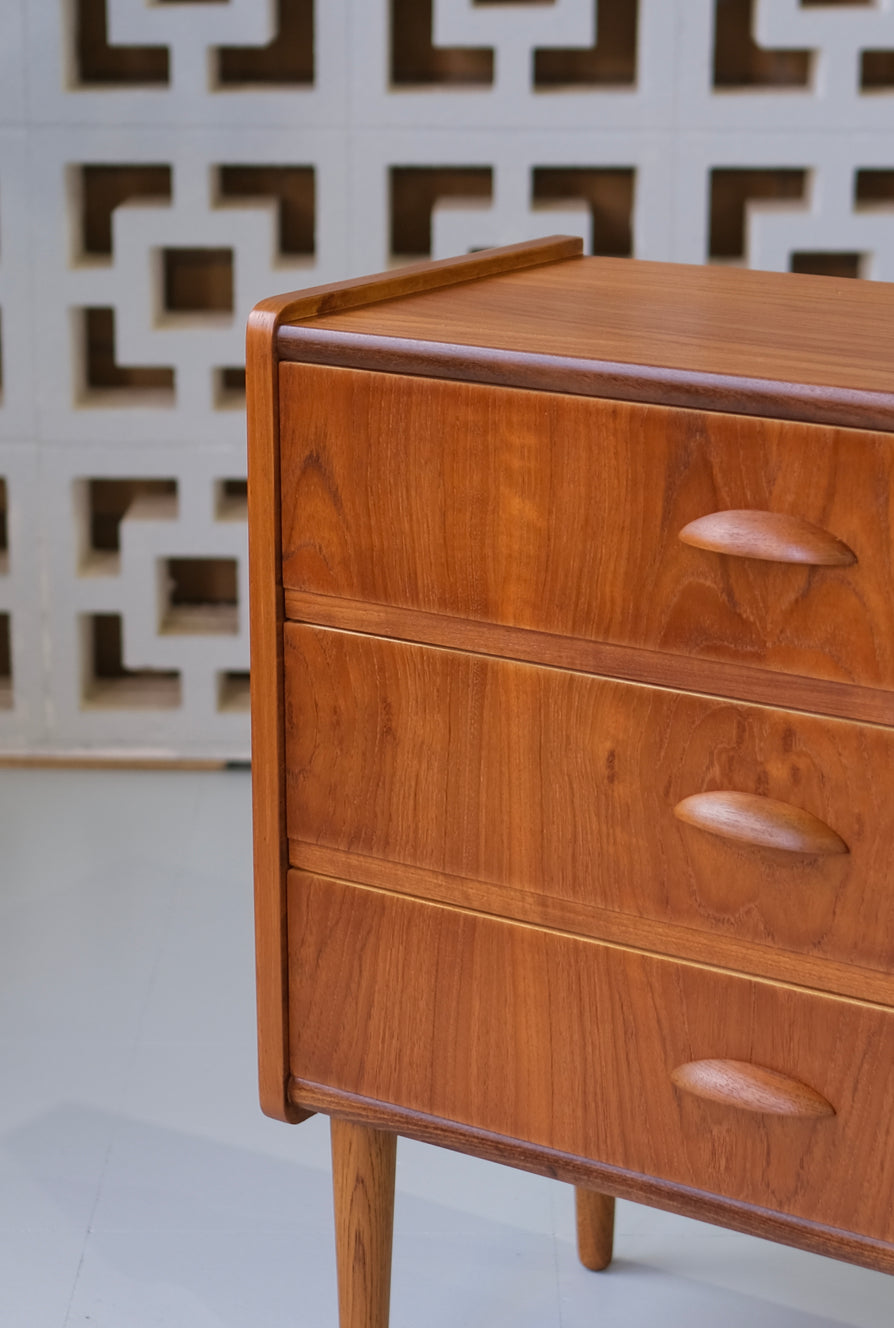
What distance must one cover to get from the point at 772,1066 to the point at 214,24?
5.27 ft

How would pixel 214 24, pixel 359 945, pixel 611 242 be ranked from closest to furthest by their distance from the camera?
1. pixel 359 945
2. pixel 214 24
3. pixel 611 242

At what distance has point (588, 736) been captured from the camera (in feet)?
2.64

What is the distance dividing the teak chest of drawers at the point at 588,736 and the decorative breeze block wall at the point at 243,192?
1.15 meters

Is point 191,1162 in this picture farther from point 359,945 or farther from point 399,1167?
point 359,945

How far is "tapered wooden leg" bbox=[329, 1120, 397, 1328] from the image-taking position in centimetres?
95

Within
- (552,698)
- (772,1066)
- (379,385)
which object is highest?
(379,385)

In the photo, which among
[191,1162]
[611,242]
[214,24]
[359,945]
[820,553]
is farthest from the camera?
[611,242]

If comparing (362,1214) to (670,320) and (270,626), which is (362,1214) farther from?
(670,320)

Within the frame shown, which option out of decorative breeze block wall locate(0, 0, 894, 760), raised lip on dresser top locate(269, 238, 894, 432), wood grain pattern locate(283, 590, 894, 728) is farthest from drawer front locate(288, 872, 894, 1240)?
decorative breeze block wall locate(0, 0, 894, 760)

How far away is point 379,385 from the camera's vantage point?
810mm

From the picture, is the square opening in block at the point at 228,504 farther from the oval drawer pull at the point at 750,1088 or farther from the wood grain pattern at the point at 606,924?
the oval drawer pull at the point at 750,1088

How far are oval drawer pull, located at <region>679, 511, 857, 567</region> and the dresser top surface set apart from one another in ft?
0.21

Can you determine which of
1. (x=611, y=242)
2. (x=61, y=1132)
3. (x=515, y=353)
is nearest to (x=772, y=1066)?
(x=515, y=353)

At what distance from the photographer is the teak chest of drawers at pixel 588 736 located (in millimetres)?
744
